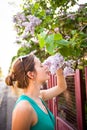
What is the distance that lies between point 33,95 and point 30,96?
4 centimetres

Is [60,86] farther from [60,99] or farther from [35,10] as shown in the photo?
[60,99]

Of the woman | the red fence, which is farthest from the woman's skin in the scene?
the red fence

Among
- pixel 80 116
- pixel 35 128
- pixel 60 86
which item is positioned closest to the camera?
pixel 35 128

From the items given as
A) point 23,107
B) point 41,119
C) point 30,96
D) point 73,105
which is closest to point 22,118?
point 23,107

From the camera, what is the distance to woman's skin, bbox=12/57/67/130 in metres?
2.67

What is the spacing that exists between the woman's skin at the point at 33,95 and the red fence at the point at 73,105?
1.99 ft

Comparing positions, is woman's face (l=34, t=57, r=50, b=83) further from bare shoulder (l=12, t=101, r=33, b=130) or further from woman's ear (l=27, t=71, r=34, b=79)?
bare shoulder (l=12, t=101, r=33, b=130)

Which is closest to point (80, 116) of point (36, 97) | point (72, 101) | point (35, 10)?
point (72, 101)

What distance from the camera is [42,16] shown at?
5160 mm

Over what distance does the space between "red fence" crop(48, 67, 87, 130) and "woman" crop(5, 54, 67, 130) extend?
108 centimetres

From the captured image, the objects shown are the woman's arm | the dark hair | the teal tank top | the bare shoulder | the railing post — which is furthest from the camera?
the railing post

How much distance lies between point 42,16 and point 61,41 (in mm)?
2810

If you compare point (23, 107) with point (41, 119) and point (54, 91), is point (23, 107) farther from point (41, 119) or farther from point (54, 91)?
point (54, 91)

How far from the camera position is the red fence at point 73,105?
437 cm
